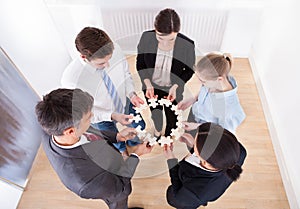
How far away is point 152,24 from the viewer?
99.0 inches

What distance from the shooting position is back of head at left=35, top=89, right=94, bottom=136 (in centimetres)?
120

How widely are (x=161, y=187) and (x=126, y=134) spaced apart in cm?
57

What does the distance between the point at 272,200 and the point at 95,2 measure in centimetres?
210

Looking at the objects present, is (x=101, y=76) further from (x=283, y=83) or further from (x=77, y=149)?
(x=283, y=83)

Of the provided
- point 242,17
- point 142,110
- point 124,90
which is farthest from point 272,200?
point 242,17

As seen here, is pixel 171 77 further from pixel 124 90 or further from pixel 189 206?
pixel 189 206

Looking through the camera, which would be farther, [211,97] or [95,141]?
[211,97]

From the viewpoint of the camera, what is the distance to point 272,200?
6.70ft

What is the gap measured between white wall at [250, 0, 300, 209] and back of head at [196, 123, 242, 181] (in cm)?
94

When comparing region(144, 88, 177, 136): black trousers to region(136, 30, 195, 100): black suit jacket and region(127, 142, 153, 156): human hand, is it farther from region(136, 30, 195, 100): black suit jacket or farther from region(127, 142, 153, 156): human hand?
region(127, 142, 153, 156): human hand

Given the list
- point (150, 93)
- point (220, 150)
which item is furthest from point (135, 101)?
point (220, 150)

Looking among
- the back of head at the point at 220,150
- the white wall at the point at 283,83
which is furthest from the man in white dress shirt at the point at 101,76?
the white wall at the point at 283,83

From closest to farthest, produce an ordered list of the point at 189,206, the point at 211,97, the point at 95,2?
1. the point at 189,206
2. the point at 211,97
3. the point at 95,2

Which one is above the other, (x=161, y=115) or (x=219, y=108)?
(x=219, y=108)
